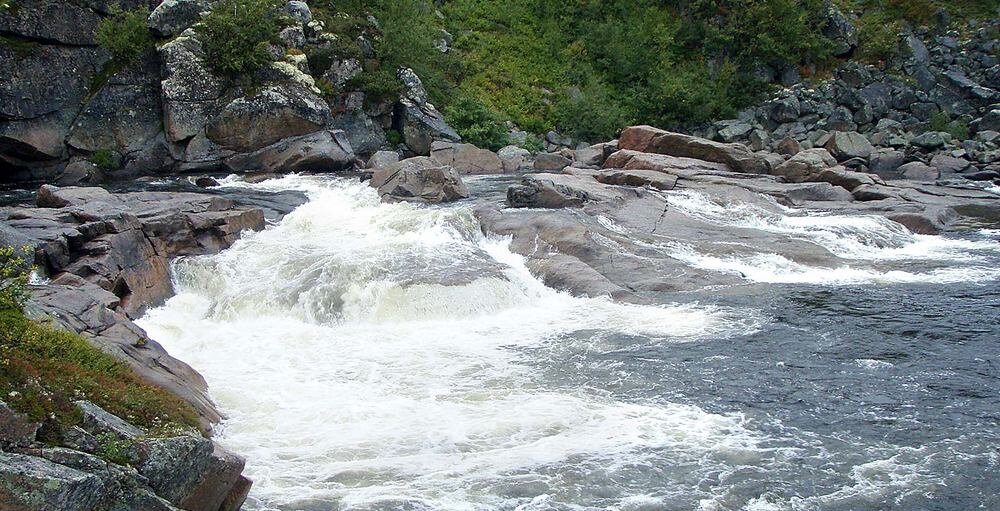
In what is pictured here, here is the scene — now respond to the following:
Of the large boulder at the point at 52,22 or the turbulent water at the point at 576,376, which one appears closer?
the turbulent water at the point at 576,376

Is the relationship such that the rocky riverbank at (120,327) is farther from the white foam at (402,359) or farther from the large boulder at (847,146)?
the large boulder at (847,146)

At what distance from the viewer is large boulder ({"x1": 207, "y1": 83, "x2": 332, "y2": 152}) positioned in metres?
30.6

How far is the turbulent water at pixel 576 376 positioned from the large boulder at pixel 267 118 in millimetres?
9947

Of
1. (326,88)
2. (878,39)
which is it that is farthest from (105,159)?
(878,39)

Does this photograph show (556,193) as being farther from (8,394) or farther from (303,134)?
(8,394)

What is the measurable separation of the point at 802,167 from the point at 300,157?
1806 cm

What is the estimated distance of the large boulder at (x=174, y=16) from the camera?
3147 cm

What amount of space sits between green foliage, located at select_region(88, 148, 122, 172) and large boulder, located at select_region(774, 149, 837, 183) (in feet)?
77.7

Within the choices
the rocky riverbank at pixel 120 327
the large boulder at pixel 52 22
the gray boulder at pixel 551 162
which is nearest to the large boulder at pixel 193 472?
the rocky riverbank at pixel 120 327

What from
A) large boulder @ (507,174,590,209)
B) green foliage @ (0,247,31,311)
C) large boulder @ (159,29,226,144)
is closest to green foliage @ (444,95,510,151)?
large boulder @ (159,29,226,144)

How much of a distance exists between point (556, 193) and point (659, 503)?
49.9ft

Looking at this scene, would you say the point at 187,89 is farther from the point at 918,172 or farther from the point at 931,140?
the point at 931,140

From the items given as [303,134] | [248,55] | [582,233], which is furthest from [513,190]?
[248,55]

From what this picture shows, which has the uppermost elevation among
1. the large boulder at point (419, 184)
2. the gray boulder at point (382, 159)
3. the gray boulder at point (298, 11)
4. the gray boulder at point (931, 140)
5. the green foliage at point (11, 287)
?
the gray boulder at point (298, 11)
